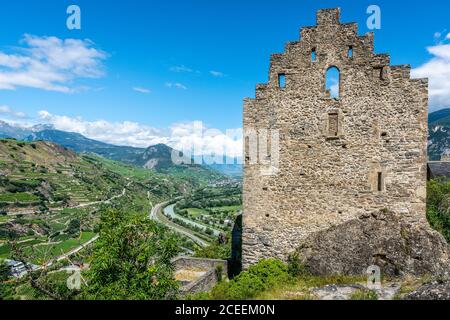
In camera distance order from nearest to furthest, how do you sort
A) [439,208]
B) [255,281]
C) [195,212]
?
1. [255,281]
2. [439,208]
3. [195,212]

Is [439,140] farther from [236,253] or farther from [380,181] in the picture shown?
[380,181]

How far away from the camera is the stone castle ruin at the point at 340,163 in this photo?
16547 mm

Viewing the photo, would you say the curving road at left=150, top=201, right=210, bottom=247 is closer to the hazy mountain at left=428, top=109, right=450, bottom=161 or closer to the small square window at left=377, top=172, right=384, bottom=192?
the small square window at left=377, top=172, right=384, bottom=192

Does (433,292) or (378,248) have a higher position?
(378,248)

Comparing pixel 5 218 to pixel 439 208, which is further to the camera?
pixel 5 218

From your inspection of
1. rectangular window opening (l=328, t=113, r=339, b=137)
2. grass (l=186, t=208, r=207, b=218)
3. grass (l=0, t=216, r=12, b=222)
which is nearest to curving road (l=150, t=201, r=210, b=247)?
grass (l=186, t=208, r=207, b=218)

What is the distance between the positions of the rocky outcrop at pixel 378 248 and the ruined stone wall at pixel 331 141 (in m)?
0.55

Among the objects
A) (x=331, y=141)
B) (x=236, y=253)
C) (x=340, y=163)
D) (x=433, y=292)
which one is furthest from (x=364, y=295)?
(x=236, y=253)

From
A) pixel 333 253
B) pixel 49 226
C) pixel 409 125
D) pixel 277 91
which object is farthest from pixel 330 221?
pixel 49 226

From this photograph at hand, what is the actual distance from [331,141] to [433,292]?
849cm

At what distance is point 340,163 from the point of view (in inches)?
695

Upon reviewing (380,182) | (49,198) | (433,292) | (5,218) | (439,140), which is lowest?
(5,218)

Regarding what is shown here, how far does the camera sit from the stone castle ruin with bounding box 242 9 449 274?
54.3 feet

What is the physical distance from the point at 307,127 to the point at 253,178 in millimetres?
3952
